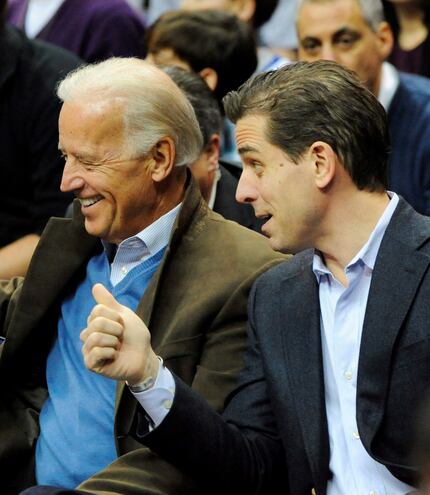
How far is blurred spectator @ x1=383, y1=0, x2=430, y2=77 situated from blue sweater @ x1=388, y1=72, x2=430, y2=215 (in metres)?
0.76

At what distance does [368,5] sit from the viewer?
15.4ft

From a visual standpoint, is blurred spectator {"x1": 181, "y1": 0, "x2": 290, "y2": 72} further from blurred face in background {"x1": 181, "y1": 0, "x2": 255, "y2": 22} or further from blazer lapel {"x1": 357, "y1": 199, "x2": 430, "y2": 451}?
blazer lapel {"x1": 357, "y1": 199, "x2": 430, "y2": 451}

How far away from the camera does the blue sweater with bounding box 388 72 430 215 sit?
429 cm

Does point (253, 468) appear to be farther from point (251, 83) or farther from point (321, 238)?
point (251, 83)

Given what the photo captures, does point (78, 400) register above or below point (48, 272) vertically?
below

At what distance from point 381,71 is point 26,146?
4.37 ft

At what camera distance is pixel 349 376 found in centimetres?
270

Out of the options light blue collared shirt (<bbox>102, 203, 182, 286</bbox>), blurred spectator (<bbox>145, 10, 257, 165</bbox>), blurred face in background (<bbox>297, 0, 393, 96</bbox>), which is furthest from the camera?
blurred spectator (<bbox>145, 10, 257, 165</bbox>)

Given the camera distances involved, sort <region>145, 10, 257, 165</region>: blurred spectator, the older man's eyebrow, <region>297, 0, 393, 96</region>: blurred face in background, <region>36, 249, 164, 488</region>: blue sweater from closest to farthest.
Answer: the older man's eyebrow → <region>36, 249, 164, 488</region>: blue sweater → <region>297, 0, 393, 96</region>: blurred face in background → <region>145, 10, 257, 165</region>: blurred spectator

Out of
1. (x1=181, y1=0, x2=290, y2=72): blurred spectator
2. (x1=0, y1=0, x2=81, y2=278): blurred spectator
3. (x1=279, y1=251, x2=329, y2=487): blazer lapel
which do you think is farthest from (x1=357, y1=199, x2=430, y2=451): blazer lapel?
(x1=181, y1=0, x2=290, y2=72): blurred spectator

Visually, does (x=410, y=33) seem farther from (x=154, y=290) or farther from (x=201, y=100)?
(x=154, y=290)

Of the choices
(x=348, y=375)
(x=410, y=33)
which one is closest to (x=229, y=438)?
(x=348, y=375)

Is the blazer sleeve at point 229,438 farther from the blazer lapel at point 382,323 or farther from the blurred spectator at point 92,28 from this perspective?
the blurred spectator at point 92,28

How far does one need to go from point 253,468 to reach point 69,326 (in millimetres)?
712
